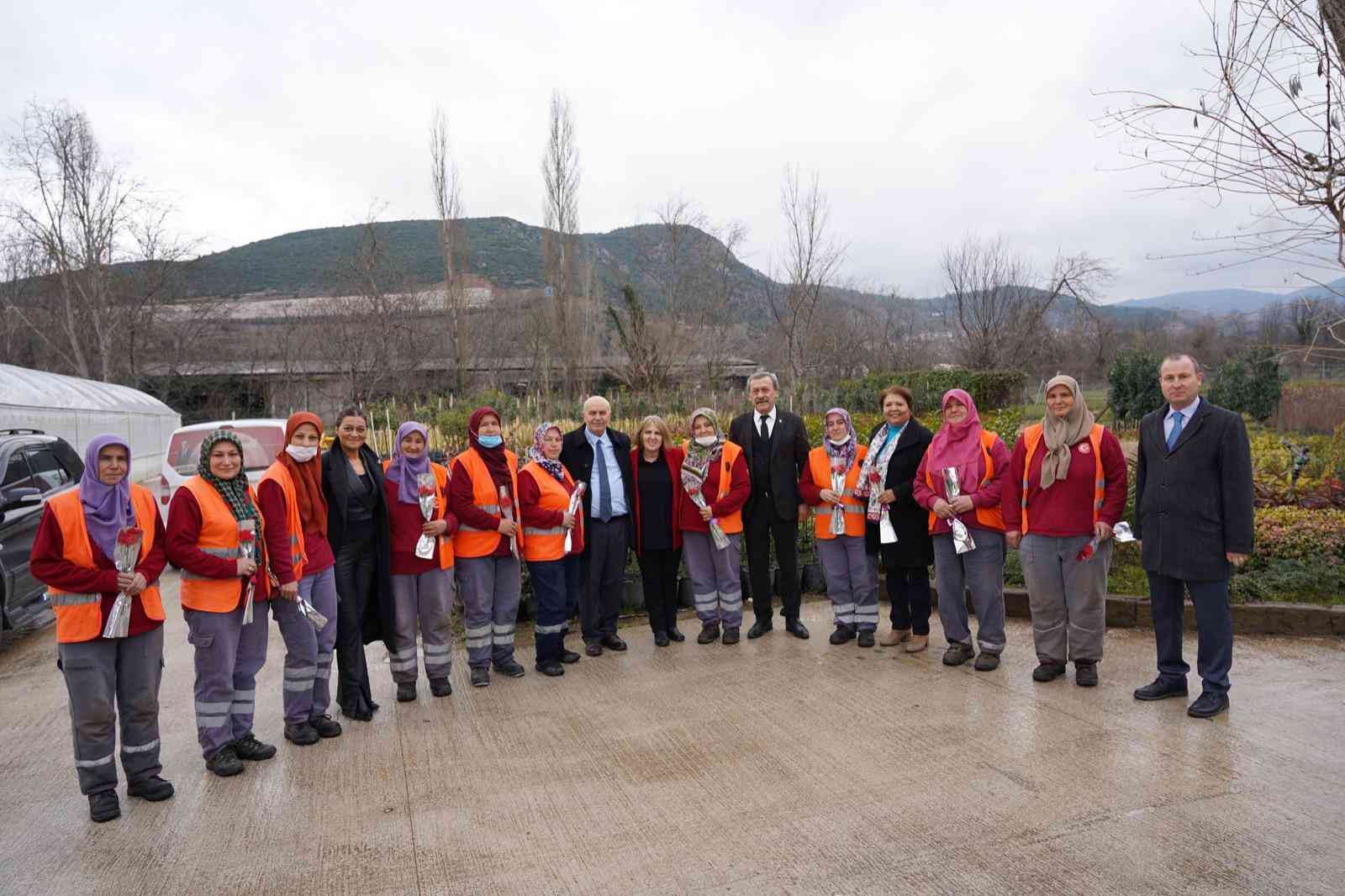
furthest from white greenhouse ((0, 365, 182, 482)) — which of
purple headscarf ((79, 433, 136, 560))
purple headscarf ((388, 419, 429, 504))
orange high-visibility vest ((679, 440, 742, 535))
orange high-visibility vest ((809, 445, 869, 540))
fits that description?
orange high-visibility vest ((809, 445, 869, 540))

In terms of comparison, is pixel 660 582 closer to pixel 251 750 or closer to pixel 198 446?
pixel 251 750

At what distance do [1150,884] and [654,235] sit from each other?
22.1 metres

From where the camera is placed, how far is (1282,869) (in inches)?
121

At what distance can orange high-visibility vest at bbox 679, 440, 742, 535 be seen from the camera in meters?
6.33

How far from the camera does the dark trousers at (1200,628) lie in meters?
4.57

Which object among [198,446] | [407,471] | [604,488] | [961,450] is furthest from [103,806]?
[198,446]

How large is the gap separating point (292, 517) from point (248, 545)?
10.5 inches

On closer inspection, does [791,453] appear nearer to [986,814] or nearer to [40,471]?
[986,814]

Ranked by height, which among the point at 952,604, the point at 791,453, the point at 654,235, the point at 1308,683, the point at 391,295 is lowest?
the point at 1308,683

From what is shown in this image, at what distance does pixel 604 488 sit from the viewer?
20.2 ft

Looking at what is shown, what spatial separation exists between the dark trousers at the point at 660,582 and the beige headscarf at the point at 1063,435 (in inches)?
105

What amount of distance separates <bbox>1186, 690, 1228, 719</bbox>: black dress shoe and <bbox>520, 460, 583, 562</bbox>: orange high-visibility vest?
3.80m

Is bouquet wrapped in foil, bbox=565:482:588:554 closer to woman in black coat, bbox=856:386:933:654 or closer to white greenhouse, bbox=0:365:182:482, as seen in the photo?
woman in black coat, bbox=856:386:933:654

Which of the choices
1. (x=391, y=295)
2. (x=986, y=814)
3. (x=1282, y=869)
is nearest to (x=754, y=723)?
(x=986, y=814)
